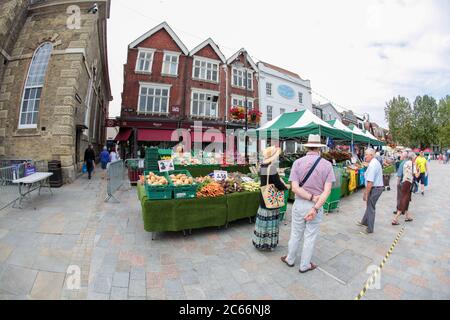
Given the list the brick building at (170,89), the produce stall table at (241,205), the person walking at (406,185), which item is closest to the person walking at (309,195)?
the produce stall table at (241,205)

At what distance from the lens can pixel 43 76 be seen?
1009 centimetres

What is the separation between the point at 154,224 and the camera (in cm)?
412

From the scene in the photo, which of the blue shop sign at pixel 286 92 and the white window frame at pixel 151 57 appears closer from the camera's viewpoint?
the white window frame at pixel 151 57

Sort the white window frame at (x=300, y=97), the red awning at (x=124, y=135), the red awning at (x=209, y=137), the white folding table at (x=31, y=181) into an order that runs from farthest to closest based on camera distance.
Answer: the white window frame at (x=300, y=97) → the red awning at (x=209, y=137) → the red awning at (x=124, y=135) → the white folding table at (x=31, y=181)

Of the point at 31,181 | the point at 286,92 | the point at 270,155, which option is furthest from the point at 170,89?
the point at 270,155

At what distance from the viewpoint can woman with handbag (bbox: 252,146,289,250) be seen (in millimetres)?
3613

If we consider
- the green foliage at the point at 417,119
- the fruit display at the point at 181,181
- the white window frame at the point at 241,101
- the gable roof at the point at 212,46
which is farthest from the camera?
the green foliage at the point at 417,119

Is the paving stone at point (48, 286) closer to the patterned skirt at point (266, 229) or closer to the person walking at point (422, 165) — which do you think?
the patterned skirt at point (266, 229)

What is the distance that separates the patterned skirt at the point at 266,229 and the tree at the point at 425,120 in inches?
2066

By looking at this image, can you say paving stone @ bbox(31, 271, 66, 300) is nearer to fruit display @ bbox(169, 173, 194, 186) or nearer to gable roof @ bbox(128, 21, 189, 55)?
fruit display @ bbox(169, 173, 194, 186)

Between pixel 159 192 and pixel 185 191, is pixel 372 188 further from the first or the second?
pixel 159 192

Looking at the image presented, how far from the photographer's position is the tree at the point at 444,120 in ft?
125

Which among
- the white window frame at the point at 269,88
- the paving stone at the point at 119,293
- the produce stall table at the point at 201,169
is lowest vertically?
the paving stone at the point at 119,293

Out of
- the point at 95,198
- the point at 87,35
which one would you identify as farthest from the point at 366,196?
the point at 87,35
